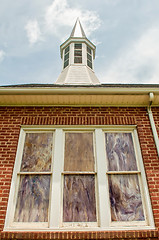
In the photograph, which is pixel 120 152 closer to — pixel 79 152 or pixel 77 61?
pixel 79 152

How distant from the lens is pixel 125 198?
12.0ft

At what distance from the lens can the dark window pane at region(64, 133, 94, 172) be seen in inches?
156

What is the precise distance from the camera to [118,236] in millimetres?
3176

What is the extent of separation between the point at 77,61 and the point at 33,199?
26.0 feet

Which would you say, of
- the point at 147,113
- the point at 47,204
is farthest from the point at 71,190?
the point at 147,113

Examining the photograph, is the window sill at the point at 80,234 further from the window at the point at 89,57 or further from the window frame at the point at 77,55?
the window at the point at 89,57

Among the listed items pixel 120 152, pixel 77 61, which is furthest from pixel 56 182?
pixel 77 61

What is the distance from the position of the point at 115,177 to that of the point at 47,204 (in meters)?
1.41

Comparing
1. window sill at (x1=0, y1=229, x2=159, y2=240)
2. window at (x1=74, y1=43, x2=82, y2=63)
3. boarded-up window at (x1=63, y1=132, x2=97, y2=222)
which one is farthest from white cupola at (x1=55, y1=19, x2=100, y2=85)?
window sill at (x1=0, y1=229, x2=159, y2=240)

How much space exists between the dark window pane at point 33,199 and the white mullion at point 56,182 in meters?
0.13

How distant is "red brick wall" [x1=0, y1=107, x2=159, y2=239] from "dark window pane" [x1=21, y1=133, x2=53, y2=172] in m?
0.25

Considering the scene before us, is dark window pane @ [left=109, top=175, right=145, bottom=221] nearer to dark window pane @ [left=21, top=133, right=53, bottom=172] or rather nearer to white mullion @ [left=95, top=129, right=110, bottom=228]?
white mullion @ [left=95, top=129, right=110, bottom=228]

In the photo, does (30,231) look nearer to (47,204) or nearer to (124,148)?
(47,204)

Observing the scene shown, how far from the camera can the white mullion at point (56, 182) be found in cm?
341
